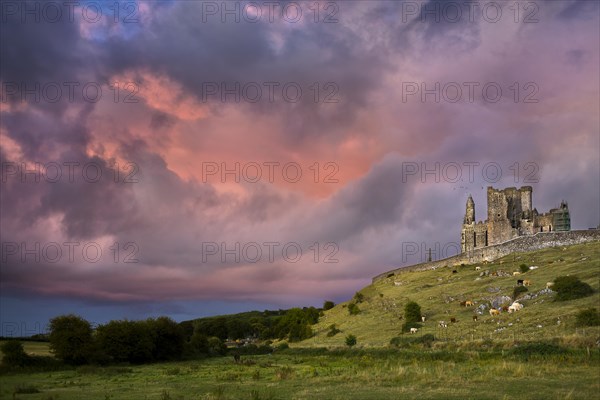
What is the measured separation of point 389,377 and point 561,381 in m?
9.37

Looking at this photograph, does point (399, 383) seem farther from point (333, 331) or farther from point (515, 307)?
point (333, 331)

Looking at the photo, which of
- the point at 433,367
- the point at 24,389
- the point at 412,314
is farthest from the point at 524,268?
the point at 24,389

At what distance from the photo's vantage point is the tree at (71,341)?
6159 centimetres

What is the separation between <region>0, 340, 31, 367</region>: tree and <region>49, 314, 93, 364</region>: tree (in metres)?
4.43

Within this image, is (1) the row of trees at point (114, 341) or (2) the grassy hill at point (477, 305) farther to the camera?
(1) the row of trees at point (114, 341)

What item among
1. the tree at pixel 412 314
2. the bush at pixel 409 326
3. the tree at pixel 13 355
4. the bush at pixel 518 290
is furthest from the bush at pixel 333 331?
the tree at pixel 13 355

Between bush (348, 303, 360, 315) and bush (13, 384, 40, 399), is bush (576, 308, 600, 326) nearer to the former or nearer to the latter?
bush (13, 384, 40, 399)

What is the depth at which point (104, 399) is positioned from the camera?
2975 centimetres

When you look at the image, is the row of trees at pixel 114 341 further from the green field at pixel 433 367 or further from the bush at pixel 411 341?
the bush at pixel 411 341

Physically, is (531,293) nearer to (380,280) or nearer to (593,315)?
(593,315)

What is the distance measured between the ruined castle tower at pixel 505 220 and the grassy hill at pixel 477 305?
17.0 meters

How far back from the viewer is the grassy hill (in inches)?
2007

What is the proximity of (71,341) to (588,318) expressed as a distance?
168 feet

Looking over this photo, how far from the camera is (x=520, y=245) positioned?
10156cm
